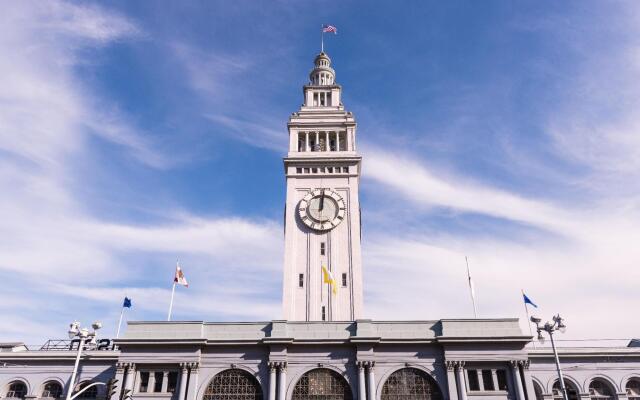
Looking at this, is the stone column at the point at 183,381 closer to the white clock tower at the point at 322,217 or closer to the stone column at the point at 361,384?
the white clock tower at the point at 322,217

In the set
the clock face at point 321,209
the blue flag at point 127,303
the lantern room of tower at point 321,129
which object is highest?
the lantern room of tower at point 321,129

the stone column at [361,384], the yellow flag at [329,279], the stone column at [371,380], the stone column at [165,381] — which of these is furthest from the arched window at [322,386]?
the stone column at [165,381]

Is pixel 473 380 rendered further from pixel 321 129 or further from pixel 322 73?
pixel 322 73

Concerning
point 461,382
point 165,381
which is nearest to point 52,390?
point 165,381

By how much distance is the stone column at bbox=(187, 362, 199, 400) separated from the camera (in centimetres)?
4199

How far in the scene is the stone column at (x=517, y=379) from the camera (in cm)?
4066

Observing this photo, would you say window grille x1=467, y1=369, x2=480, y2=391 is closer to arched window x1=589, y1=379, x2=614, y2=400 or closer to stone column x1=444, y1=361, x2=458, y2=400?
stone column x1=444, y1=361, x2=458, y2=400

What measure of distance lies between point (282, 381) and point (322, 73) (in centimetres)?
4491

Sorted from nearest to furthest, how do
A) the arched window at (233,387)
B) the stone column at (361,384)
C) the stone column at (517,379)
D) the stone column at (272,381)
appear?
the stone column at (517,379), the stone column at (361,384), the stone column at (272,381), the arched window at (233,387)

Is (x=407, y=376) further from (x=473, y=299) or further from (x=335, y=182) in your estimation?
(x=335, y=182)

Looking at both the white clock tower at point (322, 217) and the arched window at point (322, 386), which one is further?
the white clock tower at point (322, 217)

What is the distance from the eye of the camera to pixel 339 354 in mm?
43438

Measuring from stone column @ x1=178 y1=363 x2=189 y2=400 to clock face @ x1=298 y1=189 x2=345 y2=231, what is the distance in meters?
20.8

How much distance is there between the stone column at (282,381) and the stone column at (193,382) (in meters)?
7.61
